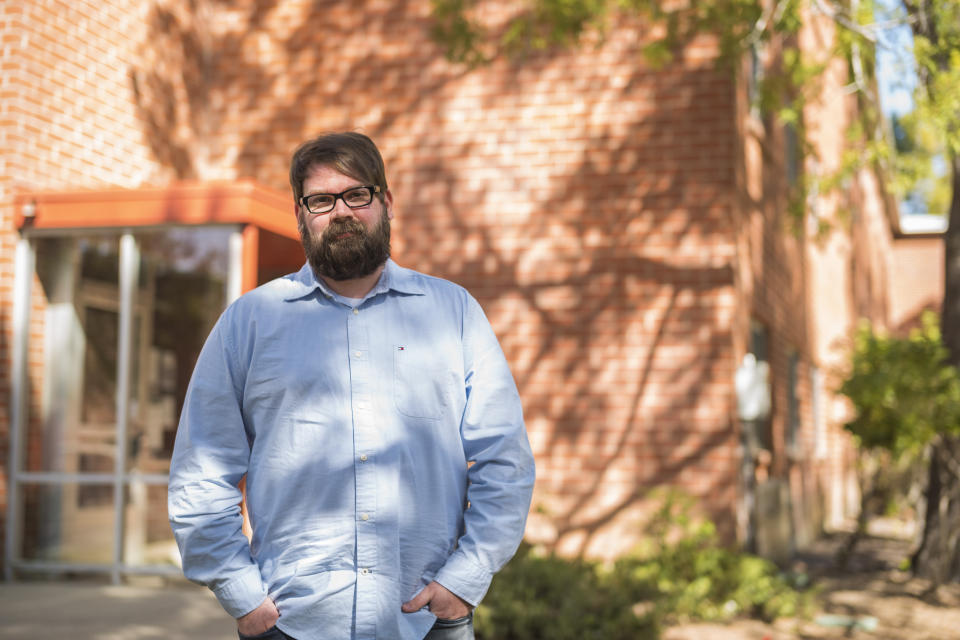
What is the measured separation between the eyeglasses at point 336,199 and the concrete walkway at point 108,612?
13.4 ft

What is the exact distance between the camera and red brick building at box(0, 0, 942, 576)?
8117mm

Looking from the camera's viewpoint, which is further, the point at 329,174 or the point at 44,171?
the point at 44,171

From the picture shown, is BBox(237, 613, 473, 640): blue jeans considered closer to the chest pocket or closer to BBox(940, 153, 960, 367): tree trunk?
the chest pocket

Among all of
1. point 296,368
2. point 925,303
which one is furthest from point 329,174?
point 925,303

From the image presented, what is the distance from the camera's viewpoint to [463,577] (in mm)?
2283

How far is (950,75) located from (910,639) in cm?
400

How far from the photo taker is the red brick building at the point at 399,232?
812cm

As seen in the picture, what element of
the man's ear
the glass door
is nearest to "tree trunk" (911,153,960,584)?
the glass door

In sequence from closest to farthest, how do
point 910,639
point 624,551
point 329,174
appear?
point 329,174 < point 910,639 < point 624,551

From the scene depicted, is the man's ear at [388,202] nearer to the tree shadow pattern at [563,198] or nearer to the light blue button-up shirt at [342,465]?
the light blue button-up shirt at [342,465]

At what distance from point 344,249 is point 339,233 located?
0.13 ft

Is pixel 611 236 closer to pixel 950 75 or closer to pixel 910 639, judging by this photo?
pixel 950 75

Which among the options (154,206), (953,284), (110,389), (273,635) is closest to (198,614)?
(110,389)

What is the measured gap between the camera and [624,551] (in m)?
8.87
